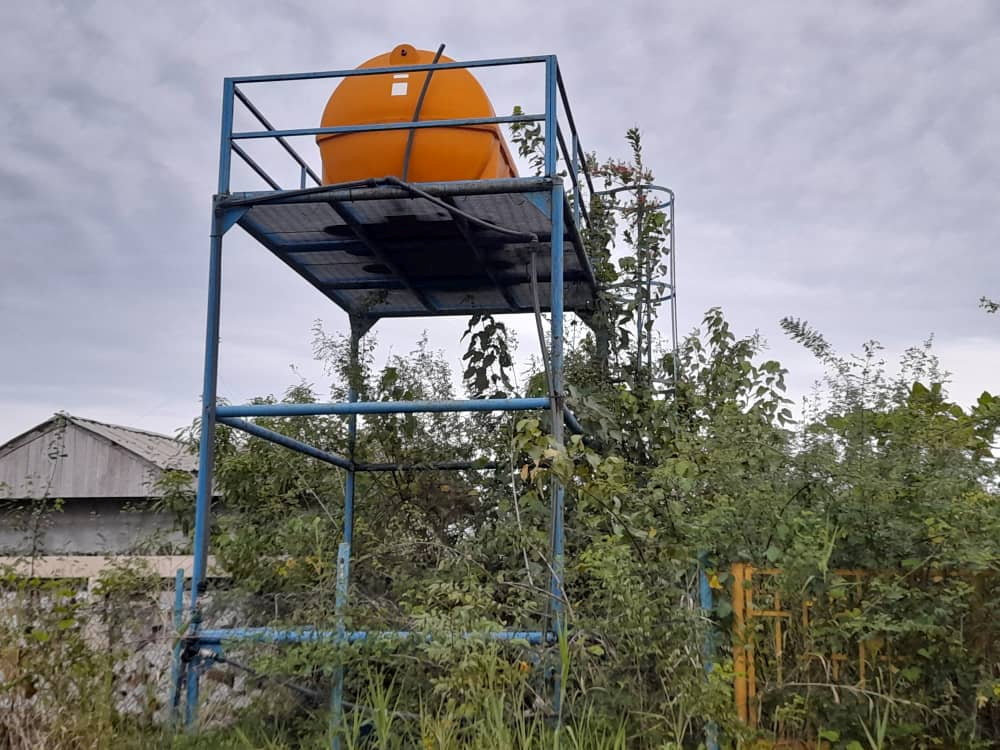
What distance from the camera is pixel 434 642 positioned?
15.5 ft

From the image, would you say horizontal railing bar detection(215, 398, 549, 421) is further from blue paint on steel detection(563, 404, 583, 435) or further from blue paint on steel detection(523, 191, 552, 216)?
blue paint on steel detection(523, 191, 552, 216)

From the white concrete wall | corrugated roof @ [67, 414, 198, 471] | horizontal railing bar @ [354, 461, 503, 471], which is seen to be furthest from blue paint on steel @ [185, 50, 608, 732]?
corrugated roof @ [67, 414, 198, 471]

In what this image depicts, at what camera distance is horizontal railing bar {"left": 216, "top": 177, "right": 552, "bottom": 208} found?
5.82 m

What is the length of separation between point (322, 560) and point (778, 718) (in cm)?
301

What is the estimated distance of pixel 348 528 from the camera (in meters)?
7.70

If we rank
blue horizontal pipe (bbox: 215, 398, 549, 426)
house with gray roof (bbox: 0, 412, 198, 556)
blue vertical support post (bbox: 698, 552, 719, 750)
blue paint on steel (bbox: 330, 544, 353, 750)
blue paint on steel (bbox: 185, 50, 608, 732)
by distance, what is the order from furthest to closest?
house with gray roof (bbox: 0, 412, 198, 556) → blue horizontal pipe (bbox: 215, 398, 549, 426) → blue paint on steel (bbox: 185, 50, 608, 732) → blue paint on steel (bbox: 330, 544, 353, 750) → blue vertical support post (bbox: 698, 552, 719, 750)

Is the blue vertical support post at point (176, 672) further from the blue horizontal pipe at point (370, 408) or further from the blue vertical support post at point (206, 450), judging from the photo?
the blue horizontal pipe at point (370, 408)

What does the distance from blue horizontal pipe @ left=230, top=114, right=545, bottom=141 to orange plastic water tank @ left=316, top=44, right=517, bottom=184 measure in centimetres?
8

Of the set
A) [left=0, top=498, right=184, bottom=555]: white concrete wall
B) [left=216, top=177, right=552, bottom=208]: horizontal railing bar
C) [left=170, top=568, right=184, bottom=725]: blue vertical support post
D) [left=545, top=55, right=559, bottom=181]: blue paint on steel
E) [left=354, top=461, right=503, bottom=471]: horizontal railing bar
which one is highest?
[left=545, top=55, right=559, bottom=181]: blue paint on steel

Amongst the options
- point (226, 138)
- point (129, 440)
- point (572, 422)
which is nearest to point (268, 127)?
point (226, 138)

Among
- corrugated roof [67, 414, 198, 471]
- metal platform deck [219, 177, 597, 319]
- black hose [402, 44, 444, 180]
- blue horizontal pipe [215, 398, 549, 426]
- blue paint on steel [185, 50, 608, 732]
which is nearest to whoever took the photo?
blue paint on steel [185, 50, 608, 732]

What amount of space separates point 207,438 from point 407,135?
7.48ft

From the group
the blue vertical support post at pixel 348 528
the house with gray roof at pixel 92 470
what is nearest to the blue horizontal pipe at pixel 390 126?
the blue vertical support post at pixel 348 528

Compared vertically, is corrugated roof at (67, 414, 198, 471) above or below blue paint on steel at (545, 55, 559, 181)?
below
